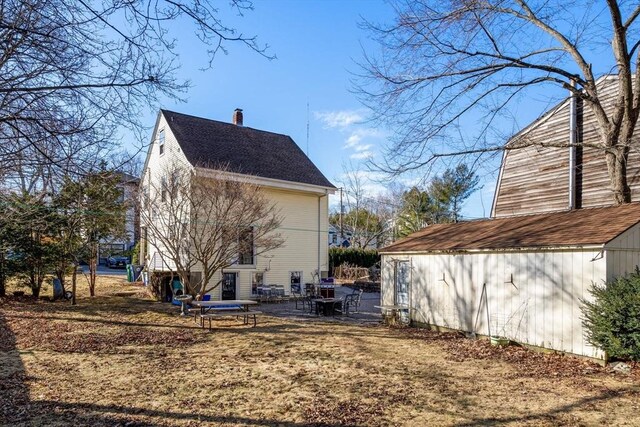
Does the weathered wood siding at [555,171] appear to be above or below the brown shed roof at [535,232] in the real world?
above

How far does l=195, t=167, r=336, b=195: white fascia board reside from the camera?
15.5 meters

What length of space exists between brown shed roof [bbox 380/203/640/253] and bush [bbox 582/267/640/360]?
34.6 inches

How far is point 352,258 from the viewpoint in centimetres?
3466

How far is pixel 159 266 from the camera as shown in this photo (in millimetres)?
20891

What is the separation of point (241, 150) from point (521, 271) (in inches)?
584

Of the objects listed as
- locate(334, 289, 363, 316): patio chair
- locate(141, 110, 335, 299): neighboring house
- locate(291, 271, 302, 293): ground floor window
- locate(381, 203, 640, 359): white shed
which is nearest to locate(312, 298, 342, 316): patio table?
locate(334, 289, 363, 316): patio chair

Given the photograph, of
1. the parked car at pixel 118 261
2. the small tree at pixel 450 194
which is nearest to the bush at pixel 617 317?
the small tree at pixel 450 194

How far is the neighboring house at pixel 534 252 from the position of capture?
8664mm

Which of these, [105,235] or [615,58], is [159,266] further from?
[615,58]

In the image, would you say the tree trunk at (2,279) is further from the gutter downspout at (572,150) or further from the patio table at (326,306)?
the gutter downspout at (572,150)

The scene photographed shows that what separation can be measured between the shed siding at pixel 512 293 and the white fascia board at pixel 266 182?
282 inches

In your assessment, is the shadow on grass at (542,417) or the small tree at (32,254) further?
the small tree at (32,254)

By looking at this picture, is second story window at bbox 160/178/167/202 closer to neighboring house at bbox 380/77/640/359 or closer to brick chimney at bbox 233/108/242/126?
neighboring house at bbox 380/77/640/359

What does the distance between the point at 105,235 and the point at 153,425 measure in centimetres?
1515
